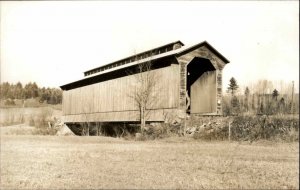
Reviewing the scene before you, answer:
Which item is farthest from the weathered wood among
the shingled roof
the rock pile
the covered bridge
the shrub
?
the shrub

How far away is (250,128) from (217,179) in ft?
35.9

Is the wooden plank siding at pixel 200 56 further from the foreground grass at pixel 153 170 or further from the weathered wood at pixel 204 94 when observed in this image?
the foreground grass at pixel 153 170

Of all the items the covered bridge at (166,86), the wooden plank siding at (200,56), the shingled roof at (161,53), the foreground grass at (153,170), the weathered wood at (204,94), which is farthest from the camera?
the weathered wood at (204,94)

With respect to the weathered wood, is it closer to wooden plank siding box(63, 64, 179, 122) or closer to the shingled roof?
the shingled roof

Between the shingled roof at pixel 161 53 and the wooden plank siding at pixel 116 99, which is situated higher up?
the shingled roof at pixel 161 53

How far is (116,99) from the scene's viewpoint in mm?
28594

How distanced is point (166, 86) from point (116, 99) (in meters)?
6.42

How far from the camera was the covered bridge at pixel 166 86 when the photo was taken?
74.8 ft

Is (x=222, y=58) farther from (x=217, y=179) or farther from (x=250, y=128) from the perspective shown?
(x=217, y=179)

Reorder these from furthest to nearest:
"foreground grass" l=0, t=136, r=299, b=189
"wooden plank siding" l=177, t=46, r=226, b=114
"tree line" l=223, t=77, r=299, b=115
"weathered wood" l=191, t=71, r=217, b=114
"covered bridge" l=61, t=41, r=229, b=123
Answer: "tree line" l=223, t=77, r=299, b=115 → "weathered wood" l=191, t=71, r=217, b=114 → "covered bridge" l=61, t=41, r=229, b=123 → "wooden plank siding" l=177, t=46, r=226, b=114 → "foreground grass" l=0, t=136, r=299, b=189

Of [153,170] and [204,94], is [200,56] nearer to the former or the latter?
[204,94]

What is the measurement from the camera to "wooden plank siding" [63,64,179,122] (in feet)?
76.0

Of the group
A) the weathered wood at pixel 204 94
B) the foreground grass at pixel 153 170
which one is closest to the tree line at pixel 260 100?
the weathered wood at pixel 204 94

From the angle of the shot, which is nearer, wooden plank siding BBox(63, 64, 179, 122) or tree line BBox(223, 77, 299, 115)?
wooden plank siding BBox(63, 64, 179, 122)
